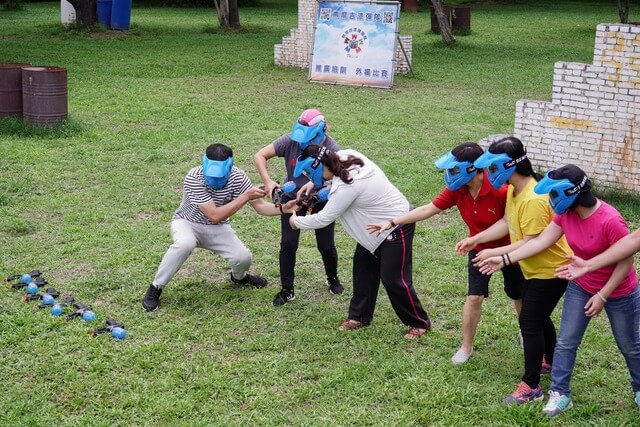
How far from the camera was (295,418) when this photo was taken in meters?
5.20

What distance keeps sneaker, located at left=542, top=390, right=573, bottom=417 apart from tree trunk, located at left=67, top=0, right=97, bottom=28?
884 inches

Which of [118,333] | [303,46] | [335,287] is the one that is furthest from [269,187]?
[303,46]

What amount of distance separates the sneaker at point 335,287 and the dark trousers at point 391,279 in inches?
25.3

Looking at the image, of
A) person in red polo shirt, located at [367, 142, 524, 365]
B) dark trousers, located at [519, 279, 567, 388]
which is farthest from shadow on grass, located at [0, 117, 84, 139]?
dark trousers, located at [519, 279, 567, 388]

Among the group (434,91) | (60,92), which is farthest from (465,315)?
(434,91)

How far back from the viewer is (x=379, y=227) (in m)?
5.97

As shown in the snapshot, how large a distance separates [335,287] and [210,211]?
1.25m

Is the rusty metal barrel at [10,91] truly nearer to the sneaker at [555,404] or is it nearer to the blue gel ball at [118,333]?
the blue gel ball at [118,333]

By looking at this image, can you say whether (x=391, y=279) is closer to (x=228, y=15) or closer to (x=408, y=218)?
(x=408, y=218)

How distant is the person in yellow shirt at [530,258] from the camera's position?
5.18 m

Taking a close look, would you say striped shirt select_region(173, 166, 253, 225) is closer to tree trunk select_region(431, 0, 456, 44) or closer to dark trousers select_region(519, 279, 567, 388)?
dark trousers select_region(519, 279, 567, 388)

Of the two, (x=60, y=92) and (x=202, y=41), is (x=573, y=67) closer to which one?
(x=60, y=92)

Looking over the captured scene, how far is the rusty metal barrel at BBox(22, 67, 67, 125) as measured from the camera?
12.4 metres

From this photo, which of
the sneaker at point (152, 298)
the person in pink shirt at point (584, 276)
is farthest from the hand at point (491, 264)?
the sneaker at point (152, 298)
